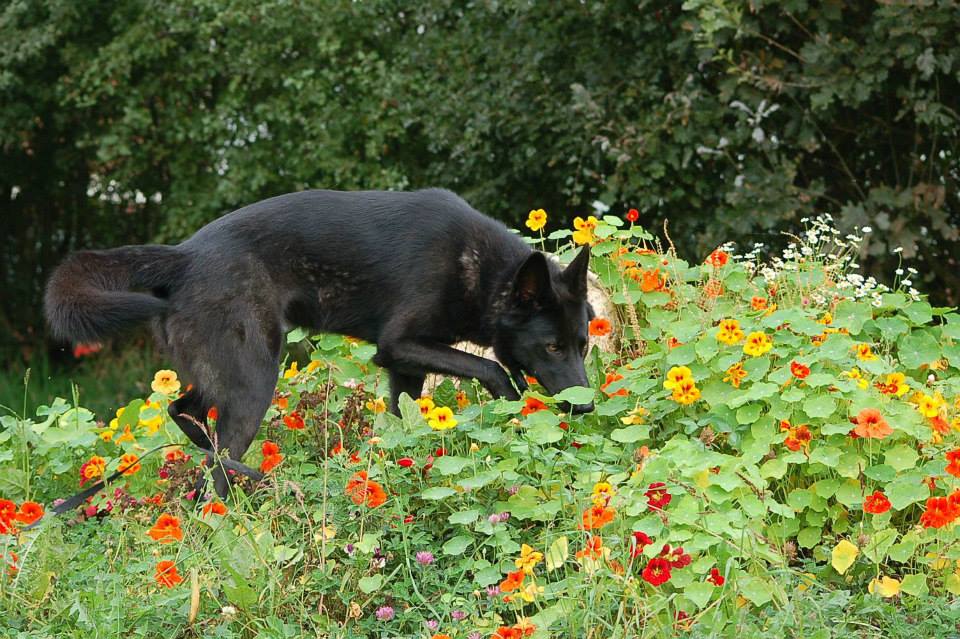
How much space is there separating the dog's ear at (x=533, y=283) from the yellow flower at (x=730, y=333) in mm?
761

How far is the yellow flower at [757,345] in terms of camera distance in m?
3.92

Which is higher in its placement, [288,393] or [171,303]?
[171,303]

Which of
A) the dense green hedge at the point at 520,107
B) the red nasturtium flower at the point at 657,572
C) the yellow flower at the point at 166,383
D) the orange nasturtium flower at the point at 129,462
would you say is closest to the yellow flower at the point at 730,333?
the red nasturtium flower at the point at 657,572

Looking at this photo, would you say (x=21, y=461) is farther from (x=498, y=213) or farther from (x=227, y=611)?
(x=498, y=213)

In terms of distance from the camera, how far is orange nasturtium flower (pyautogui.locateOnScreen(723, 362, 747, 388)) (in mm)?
4004

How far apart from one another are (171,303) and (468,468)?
1333 millimetres

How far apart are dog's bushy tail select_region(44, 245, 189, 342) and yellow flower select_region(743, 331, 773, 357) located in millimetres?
1997

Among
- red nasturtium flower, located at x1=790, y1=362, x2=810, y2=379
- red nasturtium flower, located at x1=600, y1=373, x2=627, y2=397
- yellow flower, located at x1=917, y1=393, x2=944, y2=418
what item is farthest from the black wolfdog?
yellow flower, located at x1=917, y1=393, x2=944, y2=418

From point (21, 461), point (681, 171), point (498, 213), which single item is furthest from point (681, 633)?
point (498, 213)

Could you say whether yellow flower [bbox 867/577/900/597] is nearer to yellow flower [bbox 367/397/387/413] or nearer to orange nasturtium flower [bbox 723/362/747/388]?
orange nasturtium flower [bbox 723/362/747/388]

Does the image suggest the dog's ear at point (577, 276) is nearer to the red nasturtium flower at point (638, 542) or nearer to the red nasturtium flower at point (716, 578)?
the red nasturtium flower at point (638, 542)

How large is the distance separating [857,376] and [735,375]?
409 mm

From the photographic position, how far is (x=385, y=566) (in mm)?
3463

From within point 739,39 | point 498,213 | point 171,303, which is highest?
point 739,39
